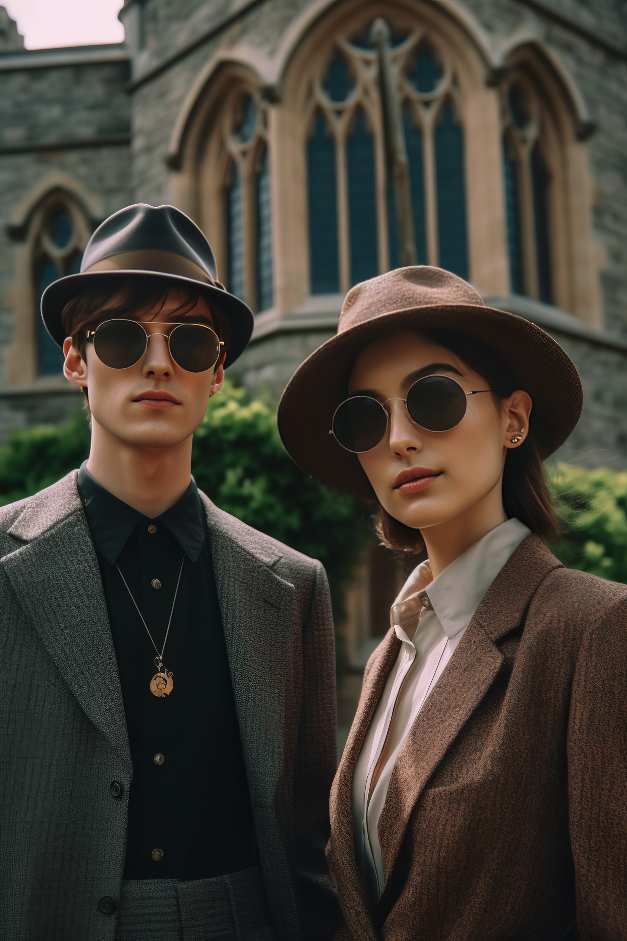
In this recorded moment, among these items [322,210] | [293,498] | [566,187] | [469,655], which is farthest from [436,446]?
[566,187]

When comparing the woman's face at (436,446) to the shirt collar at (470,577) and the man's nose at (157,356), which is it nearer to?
the shirt collar at (470,577)

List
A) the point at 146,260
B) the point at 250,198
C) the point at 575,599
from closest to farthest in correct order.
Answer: the point at 575,599 < the point at 146,260 < the point at 250,198

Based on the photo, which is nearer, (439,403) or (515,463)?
(439,403)

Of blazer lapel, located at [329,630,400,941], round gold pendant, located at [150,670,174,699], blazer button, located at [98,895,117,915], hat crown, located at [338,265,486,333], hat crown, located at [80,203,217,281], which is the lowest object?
blazer button, located at [98,895,117,915]

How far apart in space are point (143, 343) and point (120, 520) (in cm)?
41

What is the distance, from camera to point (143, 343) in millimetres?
2033

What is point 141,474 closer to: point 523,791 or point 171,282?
point 171,282

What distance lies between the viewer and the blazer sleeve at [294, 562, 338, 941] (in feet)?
7.24

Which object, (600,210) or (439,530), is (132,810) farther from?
(600,210)

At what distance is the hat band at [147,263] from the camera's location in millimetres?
2123

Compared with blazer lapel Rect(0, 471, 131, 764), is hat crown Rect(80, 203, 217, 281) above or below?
above

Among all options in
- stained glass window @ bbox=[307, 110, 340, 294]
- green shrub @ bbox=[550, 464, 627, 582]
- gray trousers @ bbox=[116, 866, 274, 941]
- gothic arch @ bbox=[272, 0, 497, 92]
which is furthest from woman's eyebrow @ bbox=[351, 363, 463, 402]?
gothic arch @ bbox=[272, 0, 497, 92]

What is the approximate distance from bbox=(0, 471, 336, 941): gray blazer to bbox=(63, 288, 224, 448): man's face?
8.9 inches

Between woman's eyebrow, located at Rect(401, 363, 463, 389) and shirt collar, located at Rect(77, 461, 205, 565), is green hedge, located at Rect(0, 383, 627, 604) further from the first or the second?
woman's eyebrow, located at Rect(401, 363, 463, 389)
